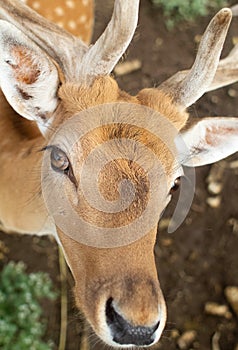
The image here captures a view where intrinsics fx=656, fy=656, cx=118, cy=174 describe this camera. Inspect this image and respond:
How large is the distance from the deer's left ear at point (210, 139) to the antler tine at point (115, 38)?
0.40 m

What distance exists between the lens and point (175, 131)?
2.11 meters

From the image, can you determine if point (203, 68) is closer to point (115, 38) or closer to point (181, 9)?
point (115, 38)

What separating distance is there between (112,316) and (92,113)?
615 millimetres

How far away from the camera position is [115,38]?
78.2 inches

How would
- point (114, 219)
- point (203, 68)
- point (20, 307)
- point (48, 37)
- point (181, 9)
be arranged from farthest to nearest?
point (181, 9), point (20, 307), point (48, 37), point (203, 68), point (114, 219)

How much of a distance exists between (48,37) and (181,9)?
2120 millimetres

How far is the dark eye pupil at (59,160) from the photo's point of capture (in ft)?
6.64

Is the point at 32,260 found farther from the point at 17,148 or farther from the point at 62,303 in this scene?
the point at 17,148

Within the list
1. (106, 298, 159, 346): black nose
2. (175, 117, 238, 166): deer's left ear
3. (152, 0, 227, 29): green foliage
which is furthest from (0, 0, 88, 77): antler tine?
(152, 0, 227, 29): green foliage

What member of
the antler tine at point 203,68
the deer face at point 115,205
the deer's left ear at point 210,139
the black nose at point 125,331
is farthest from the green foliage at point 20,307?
the antler tine at point 203,68

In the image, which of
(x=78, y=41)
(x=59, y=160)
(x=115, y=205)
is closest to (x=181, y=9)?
(x=78, y=41)

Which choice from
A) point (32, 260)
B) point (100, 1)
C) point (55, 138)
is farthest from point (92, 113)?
point (100, 1)

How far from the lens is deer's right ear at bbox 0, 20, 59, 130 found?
1.97m

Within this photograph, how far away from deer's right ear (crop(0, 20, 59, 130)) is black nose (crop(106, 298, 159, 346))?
0.70 m
